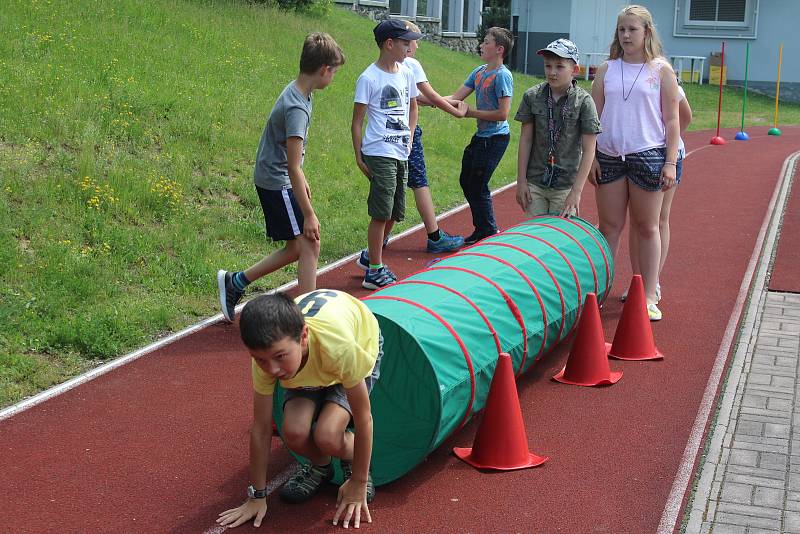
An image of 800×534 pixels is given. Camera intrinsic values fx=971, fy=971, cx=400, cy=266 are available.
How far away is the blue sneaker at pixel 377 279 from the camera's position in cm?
823

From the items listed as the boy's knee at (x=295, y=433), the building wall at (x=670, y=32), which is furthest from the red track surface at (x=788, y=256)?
the building wall at (x=670, y=32)

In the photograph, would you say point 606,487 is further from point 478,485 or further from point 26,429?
point 26,429

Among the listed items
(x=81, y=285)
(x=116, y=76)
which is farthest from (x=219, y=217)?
(x=116, y=76)

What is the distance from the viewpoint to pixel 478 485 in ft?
16.0

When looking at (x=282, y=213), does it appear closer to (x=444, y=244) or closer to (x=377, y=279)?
(x=377, y=279)

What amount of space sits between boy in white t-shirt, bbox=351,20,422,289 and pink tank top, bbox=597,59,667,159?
1.67 meters

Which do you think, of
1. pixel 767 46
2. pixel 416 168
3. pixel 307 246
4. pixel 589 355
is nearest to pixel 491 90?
pixel 416 168

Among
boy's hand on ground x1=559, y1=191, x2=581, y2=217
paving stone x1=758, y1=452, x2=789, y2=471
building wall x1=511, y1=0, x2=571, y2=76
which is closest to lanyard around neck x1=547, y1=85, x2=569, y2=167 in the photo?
boy's hand on ground x1=559, y1=191, x2=581, y2=217

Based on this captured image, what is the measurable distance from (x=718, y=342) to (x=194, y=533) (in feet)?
14.1

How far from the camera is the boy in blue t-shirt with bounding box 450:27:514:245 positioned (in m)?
8.74

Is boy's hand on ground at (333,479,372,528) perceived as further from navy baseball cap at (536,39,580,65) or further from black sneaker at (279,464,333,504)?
navy baseball cap at (536,39,580,65)

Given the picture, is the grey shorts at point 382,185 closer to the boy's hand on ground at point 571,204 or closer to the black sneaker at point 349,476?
the boy's hand on ground at point 571,204

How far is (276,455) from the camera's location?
17.2 feet

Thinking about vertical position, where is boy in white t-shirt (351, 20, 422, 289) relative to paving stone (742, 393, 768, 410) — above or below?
above
